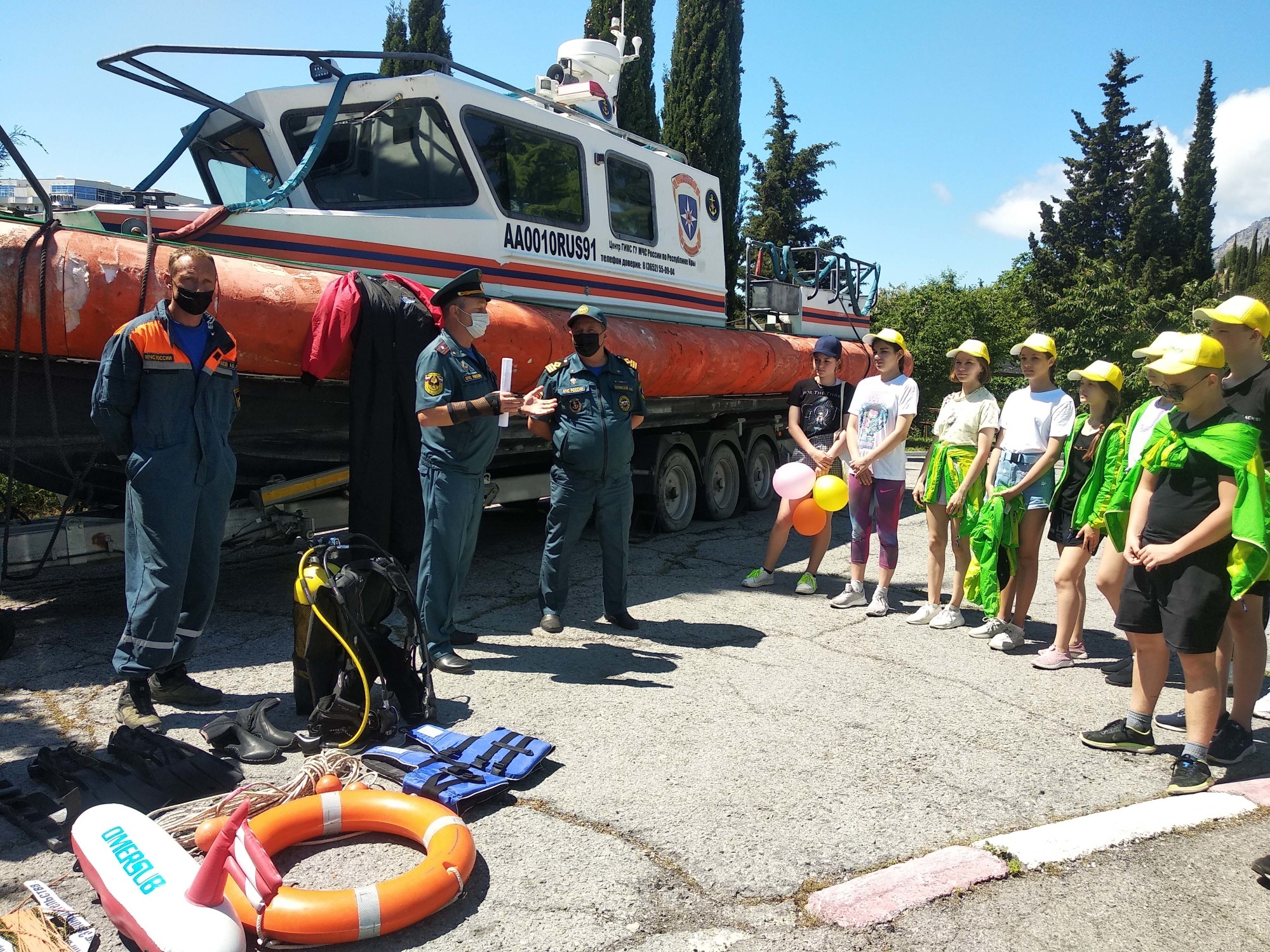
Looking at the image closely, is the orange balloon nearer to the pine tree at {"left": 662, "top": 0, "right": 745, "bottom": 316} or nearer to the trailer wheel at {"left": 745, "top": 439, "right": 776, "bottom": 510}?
the trailer wheel at {"left": 745, "top": 439, "right": 776, "bottom": 510}

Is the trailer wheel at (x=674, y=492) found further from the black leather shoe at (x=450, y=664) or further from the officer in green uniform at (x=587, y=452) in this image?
the black leather shoe at (x=450, y=664)

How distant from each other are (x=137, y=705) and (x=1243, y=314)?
196 inches

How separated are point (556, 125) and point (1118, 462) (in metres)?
5.43

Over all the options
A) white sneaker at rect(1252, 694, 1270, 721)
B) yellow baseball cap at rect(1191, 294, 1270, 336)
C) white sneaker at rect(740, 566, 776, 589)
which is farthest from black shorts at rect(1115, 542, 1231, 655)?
white sneaker at rect(740, 566, 776, 589)

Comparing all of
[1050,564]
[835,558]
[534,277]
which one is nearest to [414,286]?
[534,277]

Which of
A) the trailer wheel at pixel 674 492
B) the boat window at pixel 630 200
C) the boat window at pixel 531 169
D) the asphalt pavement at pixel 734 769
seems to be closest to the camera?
the asphalt pavement at pixel 734 769

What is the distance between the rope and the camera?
3.02 metres

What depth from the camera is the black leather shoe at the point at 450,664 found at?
4.90 meters

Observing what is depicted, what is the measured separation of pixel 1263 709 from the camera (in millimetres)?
4621

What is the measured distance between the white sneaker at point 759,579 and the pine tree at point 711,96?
651 inches

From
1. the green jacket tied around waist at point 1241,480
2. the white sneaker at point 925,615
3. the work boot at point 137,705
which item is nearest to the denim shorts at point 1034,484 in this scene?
the white sneaker at point 925,615

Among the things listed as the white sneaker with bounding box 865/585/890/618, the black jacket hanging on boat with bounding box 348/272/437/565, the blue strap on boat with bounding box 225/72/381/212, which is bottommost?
the white sneaker with bounding box 865/585/890/618

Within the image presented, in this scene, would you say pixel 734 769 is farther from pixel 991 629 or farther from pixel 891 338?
pixel 891 338

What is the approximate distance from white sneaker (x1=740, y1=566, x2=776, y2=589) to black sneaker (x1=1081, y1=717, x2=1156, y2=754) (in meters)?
3.18
